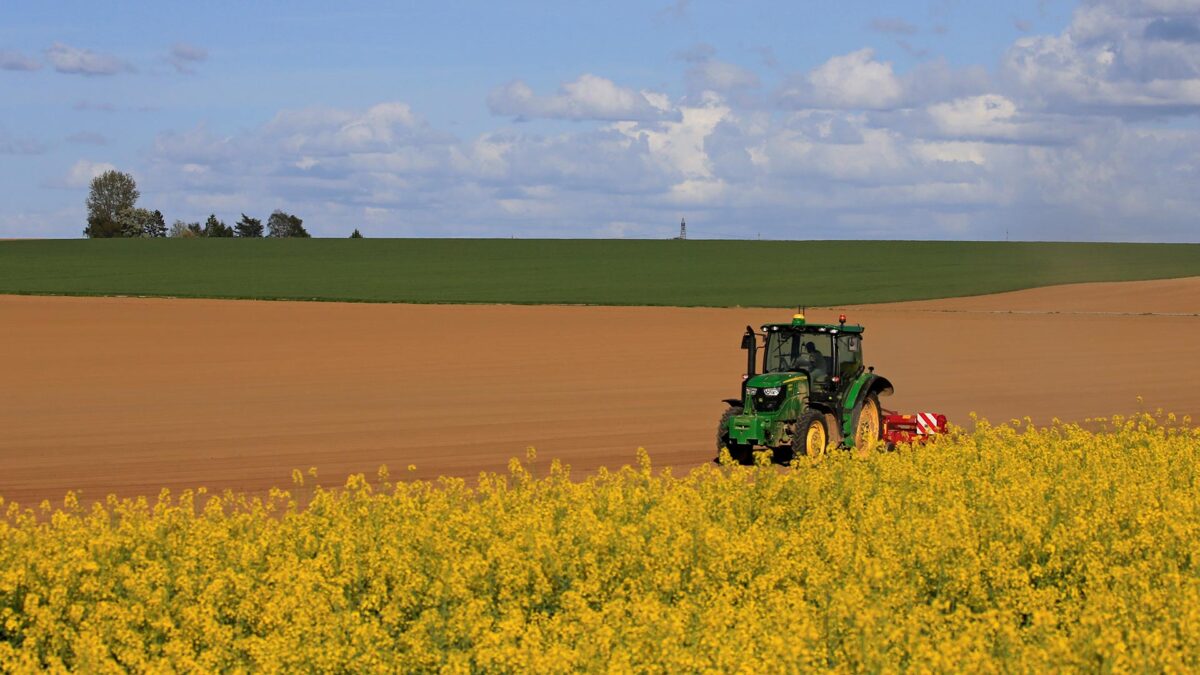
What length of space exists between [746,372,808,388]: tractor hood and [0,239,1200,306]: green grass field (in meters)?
48.2

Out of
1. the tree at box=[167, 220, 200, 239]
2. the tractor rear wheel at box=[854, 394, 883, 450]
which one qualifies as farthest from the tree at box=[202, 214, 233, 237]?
the tractor rear wheel at box=[854, 394, 883, 450]

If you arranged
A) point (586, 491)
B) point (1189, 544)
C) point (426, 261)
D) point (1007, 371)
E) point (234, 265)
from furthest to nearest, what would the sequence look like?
point (426, 261)
point (234, 265)
point (1007, 371)
point (586, 491)
point (1189, 544)

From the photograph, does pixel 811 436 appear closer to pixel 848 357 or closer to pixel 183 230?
pixel 848 357

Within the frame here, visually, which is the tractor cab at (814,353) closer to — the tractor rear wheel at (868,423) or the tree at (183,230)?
the tractor rear wheel at (868,423)

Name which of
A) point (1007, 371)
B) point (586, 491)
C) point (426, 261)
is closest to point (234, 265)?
point (426, 261)

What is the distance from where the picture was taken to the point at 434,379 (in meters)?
35.9

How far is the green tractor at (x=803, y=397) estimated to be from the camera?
21.2 metres

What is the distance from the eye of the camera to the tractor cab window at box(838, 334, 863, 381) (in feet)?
73.2

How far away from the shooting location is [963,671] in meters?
8.70

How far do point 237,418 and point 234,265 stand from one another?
69660mm

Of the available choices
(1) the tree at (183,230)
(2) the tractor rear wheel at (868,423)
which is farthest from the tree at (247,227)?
(2) the tractor rear wheel at (868,423)

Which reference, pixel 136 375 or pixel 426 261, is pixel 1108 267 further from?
pixel 136 375

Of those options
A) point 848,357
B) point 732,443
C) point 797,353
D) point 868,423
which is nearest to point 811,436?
point 732,443

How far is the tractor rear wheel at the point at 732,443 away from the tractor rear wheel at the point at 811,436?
1.03 m
